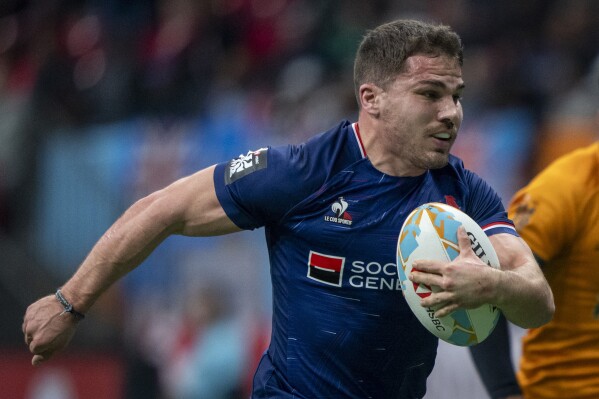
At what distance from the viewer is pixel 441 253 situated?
12.5 ft

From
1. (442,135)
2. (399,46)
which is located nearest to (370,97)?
(399,46)

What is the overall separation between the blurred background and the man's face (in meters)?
3.71

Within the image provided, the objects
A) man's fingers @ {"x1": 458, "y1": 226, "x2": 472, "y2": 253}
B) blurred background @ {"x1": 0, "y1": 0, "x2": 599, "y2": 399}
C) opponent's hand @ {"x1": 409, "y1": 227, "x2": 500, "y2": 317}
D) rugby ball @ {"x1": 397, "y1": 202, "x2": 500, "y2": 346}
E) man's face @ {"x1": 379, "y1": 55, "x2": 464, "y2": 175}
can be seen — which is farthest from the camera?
blurred background @ {"x1": 0, "y1": 0, "x2": 599, "y2": 399}

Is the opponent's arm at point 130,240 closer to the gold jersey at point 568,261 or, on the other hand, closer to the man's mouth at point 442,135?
the man's mouth at point 442,135

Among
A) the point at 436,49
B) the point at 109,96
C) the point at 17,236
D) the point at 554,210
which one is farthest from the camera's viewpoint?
the point at 109,96

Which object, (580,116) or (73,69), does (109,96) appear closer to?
(73,69)

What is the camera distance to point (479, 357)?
5109mm

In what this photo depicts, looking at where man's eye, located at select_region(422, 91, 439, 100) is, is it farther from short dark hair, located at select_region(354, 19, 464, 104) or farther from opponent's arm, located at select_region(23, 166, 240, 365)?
opponent's arm, located at select_region(23, 166, 240, 365)

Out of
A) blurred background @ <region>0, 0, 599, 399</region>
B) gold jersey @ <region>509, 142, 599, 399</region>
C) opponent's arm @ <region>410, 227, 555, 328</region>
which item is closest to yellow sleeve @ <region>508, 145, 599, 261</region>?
gold jersey @ <region>509, 142, 599, 399</region>

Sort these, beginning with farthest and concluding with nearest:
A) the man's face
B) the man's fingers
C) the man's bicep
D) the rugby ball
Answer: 1. the man's bicep
2. the man's face
3. the rugby ball
4. the man's fingers

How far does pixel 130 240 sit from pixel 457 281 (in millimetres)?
1422

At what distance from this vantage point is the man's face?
4.20 meters

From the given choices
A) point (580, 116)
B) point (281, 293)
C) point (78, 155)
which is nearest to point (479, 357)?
point (281, 293)

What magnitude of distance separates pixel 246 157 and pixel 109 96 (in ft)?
22.2
